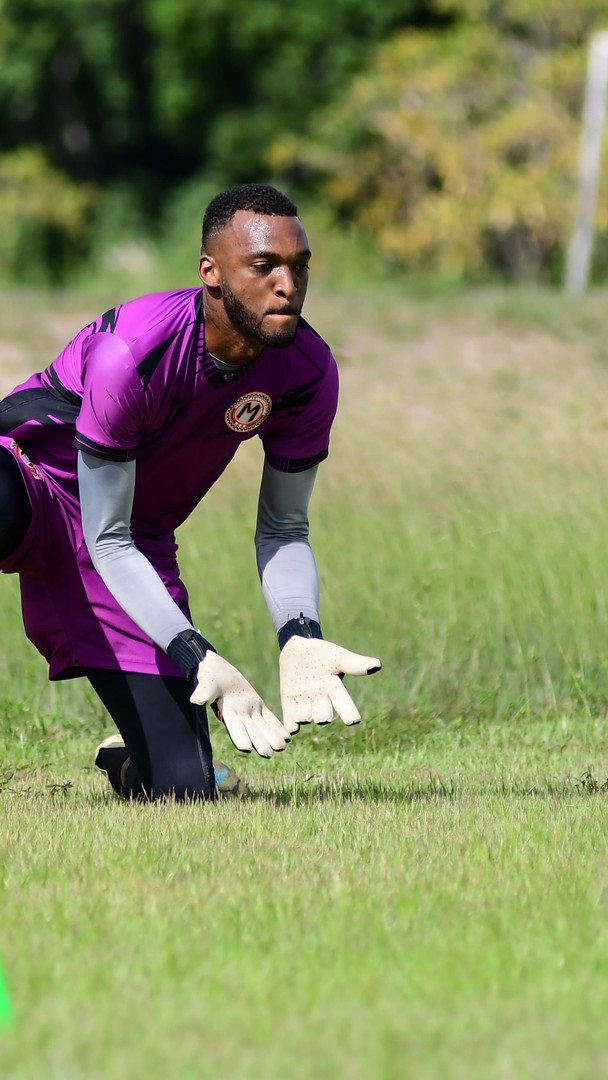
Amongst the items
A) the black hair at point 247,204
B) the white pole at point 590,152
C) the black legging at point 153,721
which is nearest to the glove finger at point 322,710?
the black legging at point 153,721

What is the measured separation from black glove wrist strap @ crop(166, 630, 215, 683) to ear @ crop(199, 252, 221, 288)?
1.11 meters

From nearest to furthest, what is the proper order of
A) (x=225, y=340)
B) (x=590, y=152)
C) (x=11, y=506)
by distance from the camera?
(x=225, y=340), (x=11, y=506), (x=590, y=152)

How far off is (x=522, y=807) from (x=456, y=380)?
Answer: 40.2 ft

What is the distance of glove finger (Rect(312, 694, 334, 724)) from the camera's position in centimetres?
505

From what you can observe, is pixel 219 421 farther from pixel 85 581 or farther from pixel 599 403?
pixel 599 403

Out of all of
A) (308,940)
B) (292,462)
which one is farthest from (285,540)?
(308,940)

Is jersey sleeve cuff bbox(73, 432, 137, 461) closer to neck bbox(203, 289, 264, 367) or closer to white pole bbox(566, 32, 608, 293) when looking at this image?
neck bbox(203, 289, 264, 367)

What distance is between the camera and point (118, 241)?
3872 cm

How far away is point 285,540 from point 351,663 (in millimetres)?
885

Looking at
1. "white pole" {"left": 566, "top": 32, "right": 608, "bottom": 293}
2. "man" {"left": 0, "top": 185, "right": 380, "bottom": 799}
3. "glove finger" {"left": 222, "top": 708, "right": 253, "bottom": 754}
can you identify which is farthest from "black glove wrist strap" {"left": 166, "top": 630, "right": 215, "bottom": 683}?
"white pole" {"left": 566, "top": 32, "right": 608, "bottom": 293}

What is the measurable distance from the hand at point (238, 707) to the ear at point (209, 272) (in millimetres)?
1183

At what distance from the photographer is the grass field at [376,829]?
10.6 feet

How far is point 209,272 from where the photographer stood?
5344mm

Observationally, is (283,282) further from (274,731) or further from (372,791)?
(372,791)
